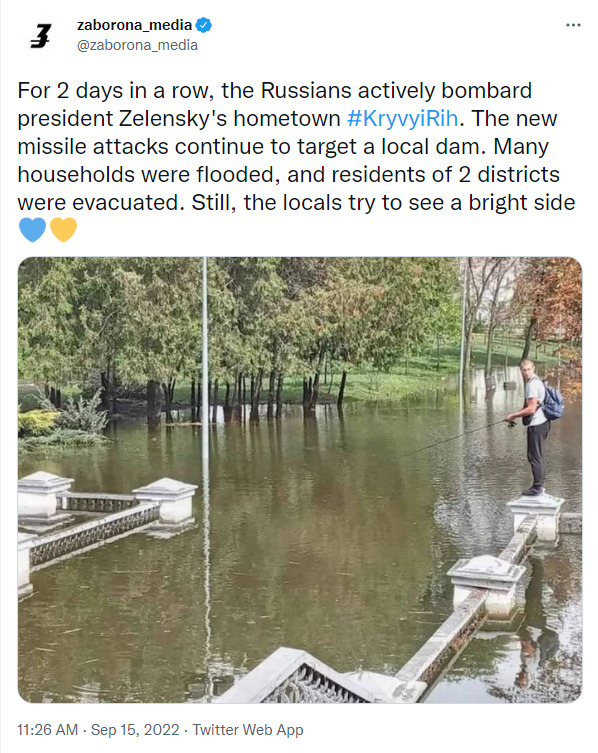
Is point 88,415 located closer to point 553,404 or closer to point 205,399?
point 205,399

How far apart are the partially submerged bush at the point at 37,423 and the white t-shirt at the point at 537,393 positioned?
133 inches

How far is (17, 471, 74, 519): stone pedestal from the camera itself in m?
5.44

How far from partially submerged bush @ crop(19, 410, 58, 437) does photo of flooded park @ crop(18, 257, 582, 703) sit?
14mm

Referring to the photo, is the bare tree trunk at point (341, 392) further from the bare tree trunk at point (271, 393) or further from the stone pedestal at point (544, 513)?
the stone pedestal at point (544, 513)

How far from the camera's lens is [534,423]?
210 inches

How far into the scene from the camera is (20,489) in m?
5.35

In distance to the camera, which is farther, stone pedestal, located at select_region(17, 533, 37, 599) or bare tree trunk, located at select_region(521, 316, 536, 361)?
bare tree trunk, located at select_region(521, 316, 536, 361)

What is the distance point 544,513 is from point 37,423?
3611 millimetres

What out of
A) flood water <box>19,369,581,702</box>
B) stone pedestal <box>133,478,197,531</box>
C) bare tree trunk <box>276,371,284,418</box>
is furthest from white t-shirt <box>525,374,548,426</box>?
stone pedestal <box>133,478,197,531</box>

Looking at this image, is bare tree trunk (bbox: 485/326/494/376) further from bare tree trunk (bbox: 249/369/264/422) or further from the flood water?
bare tree trunk (bbox: 249/369/264/422)
